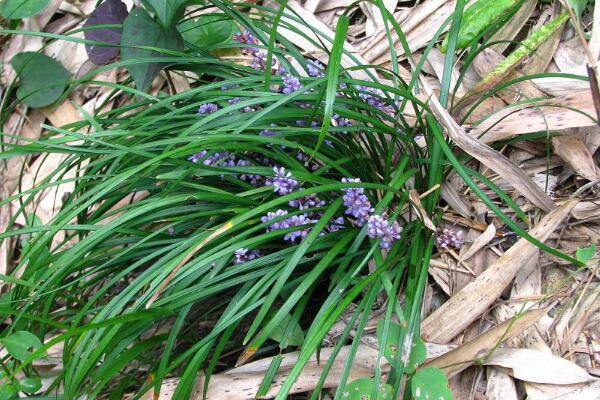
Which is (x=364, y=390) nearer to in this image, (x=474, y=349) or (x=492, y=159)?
(x=474, y=349)

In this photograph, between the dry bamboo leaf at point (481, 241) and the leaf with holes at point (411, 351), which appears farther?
the dry bamboo leaf at point (481, 241)

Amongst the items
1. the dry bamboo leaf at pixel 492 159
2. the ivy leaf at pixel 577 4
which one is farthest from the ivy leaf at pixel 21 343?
the ivy leaf at pixel 577 4

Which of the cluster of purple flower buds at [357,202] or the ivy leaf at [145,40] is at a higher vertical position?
the ivy leaf at [145,40]

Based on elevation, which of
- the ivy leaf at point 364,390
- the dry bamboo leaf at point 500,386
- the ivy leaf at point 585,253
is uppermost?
the ivy leaf at point 585,253

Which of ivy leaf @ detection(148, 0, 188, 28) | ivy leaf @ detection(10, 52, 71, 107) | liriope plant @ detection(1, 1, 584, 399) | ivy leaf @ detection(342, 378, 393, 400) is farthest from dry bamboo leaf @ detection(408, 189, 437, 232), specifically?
ivy leaf @ detection(10, 52, 71, 107)

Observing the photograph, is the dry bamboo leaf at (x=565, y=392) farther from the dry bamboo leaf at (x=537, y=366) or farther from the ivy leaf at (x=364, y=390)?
the ivy leaf at (x=364, y=390)

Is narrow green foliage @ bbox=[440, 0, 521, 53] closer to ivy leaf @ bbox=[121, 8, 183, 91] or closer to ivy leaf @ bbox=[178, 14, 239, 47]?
ivy leaf @ bbox=[178, 14, 239, 47]

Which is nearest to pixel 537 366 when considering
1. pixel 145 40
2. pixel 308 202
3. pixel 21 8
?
pixel 308 202
